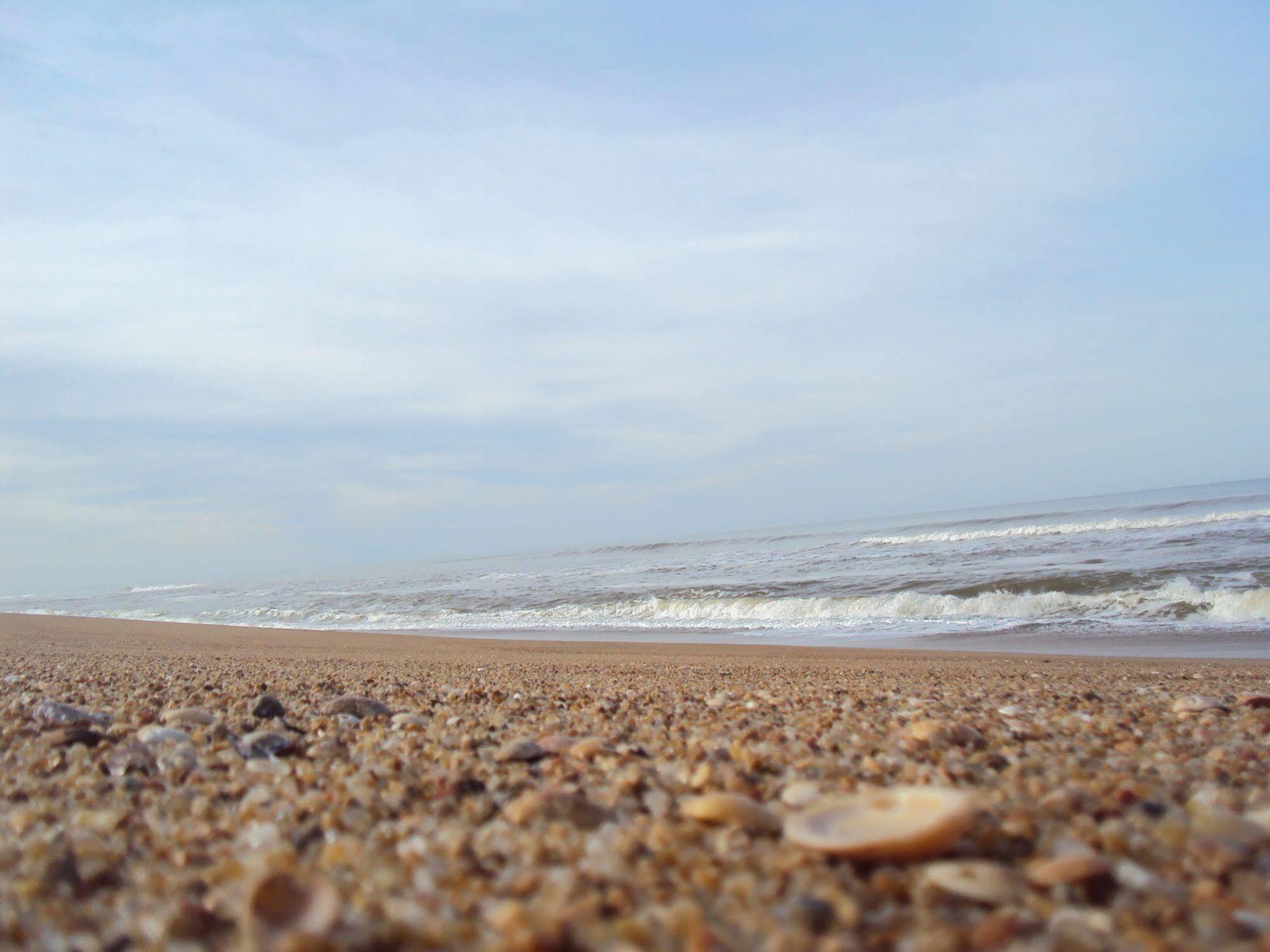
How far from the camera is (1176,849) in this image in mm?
1452

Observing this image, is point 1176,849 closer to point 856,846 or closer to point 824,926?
point 856,846

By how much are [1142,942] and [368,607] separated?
23.4 meters

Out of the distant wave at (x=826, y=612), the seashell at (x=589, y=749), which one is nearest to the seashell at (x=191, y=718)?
the seashell at (x=589, y=749)

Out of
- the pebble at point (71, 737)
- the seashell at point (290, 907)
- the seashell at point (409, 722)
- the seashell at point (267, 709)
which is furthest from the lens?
Result: the seashell at point (267, 709)

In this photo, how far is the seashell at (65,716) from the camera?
9.80ft

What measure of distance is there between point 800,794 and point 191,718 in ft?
7.89

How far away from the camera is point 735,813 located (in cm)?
156

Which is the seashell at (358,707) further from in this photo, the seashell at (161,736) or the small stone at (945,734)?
the small stone at (945,734)

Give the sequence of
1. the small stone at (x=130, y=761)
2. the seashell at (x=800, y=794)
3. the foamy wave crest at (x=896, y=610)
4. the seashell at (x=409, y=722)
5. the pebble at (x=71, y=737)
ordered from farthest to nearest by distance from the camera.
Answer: the foamy wave crest at (x=896, y=610) < the seashell at (x=409, y=722) < the pebble at (x=71, y=737) < the small stone at (x=130, y=761) < the seashell at (x=800, y=794)

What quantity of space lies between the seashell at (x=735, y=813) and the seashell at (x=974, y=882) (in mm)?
324

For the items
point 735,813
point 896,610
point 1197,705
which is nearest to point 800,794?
point 735,813

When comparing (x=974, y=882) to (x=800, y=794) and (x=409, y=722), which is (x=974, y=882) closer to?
(x=800, y=794)

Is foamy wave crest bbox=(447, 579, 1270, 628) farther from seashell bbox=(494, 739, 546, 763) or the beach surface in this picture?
seashell bbox=(494, 739, 546, 763)

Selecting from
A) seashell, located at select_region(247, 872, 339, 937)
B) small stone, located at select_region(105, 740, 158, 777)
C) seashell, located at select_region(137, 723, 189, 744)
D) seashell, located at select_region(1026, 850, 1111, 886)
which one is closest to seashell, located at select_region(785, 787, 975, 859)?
seashell, located at select_region(1026, 850, 1111, 886)
